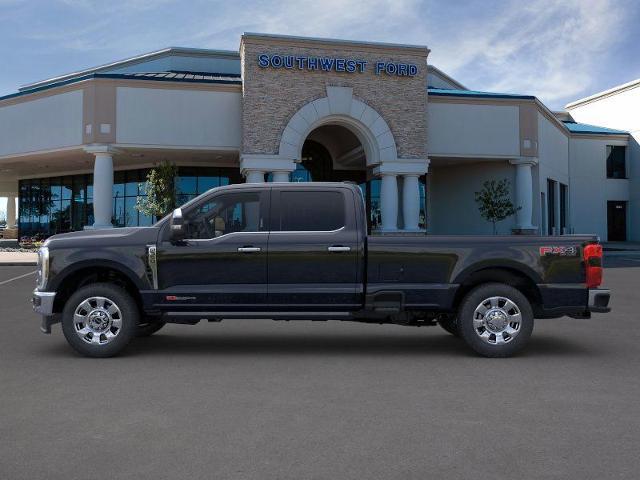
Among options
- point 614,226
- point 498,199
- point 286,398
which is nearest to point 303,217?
point 286,398

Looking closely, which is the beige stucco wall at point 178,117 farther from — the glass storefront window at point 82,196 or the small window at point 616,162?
the small window at point 616,162

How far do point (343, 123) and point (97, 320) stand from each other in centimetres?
2450

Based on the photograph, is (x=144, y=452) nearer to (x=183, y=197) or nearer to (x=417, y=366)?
(x=417, y=366)

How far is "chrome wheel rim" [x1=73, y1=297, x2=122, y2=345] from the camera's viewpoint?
24.9 feet

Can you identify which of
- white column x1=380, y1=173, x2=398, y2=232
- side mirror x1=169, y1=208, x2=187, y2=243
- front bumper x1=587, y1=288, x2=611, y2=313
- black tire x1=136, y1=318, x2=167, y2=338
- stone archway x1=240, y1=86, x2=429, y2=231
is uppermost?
stone archway x1=240, y1=86, x2=429, y2=231

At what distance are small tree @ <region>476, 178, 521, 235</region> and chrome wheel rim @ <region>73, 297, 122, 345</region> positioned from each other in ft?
92.7

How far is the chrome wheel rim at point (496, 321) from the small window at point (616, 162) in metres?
44.4

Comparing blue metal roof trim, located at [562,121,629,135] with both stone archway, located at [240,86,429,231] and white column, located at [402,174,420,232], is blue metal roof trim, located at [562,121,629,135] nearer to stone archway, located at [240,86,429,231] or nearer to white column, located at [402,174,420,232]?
white column, located at [402,174,420,232]

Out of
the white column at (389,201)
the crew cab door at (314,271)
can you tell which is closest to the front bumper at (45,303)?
the crew cab door at (314,271)

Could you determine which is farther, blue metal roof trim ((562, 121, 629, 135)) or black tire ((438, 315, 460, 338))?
blue metal roof trim ((562, 121, 629, 135))

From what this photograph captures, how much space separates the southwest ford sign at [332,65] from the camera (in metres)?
29.0

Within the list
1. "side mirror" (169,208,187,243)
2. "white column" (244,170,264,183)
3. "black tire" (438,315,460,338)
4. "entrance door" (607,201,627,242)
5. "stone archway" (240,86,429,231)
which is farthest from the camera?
"entrance door" (607,201,627,242)

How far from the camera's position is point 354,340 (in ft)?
29.0

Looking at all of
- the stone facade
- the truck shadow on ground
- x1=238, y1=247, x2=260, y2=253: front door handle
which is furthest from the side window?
the stone facade
